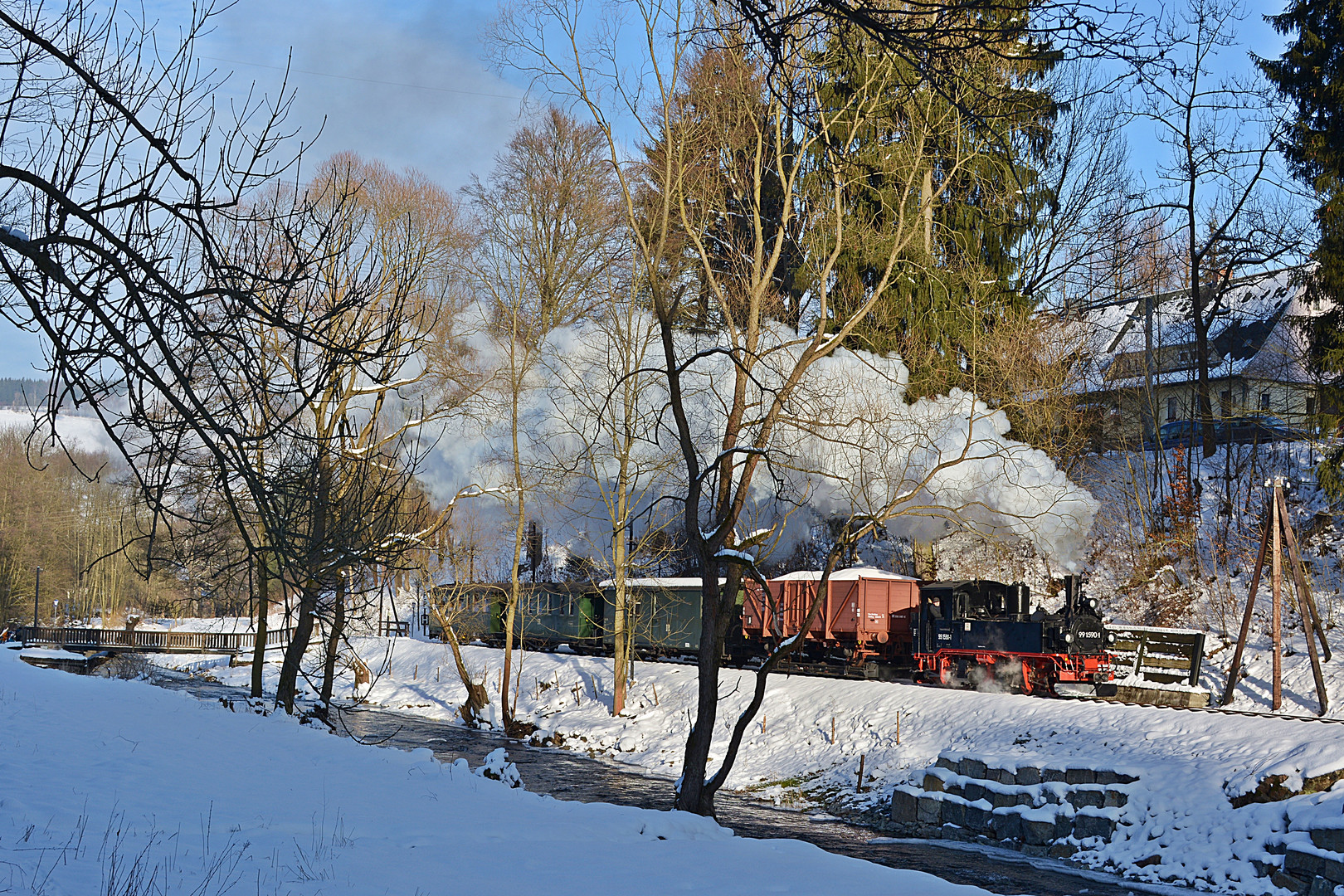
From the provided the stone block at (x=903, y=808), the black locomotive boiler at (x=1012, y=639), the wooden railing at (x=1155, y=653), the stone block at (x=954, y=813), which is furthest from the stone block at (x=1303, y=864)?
the wooden railing at (x=1155, y=653)

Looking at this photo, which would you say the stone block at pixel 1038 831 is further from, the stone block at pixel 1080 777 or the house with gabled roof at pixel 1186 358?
the house with gabled roof at pixel 1186 358

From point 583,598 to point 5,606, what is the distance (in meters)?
36.2

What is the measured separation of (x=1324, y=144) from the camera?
67.2ft

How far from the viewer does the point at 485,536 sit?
4303 cm

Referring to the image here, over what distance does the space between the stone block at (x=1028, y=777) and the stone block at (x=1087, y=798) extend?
56cm

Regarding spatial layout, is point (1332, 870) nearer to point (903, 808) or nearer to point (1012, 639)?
point (903, 808)

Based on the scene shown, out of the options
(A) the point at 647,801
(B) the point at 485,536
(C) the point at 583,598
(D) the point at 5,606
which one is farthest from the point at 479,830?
(D) the point at 5,606

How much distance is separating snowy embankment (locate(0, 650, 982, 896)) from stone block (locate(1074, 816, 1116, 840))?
6.73 metres

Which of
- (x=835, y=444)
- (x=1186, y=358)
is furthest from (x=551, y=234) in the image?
(x=1186, y=358)

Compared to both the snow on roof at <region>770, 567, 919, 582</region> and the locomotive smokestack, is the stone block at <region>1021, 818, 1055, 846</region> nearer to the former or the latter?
the locomotive smokestack

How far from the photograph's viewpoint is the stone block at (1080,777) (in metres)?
14.5

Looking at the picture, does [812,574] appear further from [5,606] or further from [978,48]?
[5,606]

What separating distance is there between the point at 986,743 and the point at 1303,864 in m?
5.66

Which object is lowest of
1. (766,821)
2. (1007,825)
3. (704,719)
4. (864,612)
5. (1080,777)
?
(766,821)
